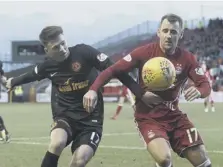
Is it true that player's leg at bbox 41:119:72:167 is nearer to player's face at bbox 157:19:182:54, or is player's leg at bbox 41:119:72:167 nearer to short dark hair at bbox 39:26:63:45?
short dark hair at bbox 39:26:63:45

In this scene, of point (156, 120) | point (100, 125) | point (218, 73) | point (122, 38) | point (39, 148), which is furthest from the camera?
point (122, 38)

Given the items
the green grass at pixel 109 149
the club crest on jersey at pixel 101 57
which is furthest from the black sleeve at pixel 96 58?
the green grass at pixel 109 149

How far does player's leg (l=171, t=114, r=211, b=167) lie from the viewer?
285 inches

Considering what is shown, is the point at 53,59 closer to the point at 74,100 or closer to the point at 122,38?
the point at 74,100

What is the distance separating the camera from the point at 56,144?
23.9 feet

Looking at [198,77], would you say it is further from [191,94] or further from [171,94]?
[191,94]

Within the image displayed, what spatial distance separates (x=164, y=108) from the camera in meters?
7.40

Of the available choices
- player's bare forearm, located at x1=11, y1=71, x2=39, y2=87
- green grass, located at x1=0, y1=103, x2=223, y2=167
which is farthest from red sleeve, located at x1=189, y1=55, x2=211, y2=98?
green grass, located at x1=0, y1=103, x2=223, y2=167

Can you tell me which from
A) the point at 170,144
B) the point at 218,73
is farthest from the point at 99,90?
the point at 218,73

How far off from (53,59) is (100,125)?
1074 millimetres

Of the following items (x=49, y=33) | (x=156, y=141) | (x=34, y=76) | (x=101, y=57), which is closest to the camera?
(x=156, y=141)

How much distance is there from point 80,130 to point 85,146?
38 cm

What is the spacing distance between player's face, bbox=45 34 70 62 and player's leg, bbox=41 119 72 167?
949 millimetres

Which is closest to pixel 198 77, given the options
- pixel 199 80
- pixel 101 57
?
pixel 199 80
